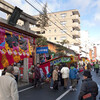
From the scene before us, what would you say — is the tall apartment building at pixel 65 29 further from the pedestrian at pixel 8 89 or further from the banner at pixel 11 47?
the pedestrian at pixel 8 89

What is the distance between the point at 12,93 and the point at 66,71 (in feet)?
24.5

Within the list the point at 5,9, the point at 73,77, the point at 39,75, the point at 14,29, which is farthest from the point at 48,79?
the point at 5,9

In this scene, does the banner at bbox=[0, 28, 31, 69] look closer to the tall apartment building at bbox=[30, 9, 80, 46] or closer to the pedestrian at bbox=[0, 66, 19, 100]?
the pedestrian at bbox=[0, 66, 19, 100]

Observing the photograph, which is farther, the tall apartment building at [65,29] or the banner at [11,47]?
the tall apartment building at [65,29]

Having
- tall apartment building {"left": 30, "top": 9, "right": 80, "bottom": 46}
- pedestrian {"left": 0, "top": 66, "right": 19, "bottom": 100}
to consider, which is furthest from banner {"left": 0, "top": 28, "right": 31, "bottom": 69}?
tall apartment building {"left": 30, "top": 9, "right": 80, "bottom": 46}

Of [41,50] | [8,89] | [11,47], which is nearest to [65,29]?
[41,50]

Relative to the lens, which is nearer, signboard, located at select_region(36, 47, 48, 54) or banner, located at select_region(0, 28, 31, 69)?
banner, located at select_region(0, 28, 31, 69)

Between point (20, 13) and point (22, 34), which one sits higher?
point (20, 13)

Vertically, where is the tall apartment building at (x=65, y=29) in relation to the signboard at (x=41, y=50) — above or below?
above

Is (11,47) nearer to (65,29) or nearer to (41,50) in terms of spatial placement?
(41,50)

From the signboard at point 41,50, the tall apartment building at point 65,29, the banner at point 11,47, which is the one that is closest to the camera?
the banner at point 11,47

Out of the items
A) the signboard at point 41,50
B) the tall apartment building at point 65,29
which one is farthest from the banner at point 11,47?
the tall apartment building at point 65,29

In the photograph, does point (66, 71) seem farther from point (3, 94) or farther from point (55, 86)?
point (3, 94)

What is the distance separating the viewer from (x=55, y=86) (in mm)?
10258
